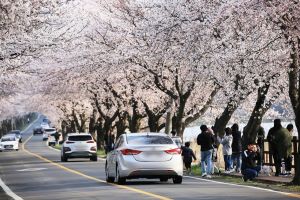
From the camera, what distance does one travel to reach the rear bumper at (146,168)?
73.7ft

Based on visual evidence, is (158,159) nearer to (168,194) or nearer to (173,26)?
(168,194)

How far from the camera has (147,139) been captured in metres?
23.0

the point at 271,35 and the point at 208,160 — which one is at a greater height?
the point at 271,35

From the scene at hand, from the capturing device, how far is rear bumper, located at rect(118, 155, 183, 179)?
22.5 metres

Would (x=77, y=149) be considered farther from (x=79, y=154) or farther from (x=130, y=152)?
(x=130, y=152)

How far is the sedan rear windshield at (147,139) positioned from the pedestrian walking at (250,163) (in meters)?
2.16

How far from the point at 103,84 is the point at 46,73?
461 centimetres

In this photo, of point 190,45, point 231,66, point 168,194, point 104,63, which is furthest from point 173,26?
point 104,63

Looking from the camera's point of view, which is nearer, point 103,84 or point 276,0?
point 276,0

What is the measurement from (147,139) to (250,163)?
303 cm

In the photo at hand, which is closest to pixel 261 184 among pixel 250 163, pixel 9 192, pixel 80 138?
pixel 250 163

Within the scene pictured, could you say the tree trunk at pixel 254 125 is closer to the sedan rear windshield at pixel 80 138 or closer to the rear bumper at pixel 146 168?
the rear bumper at pixel 146 168

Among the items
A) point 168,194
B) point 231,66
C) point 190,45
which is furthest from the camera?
point 231,66

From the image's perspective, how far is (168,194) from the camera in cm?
1850
